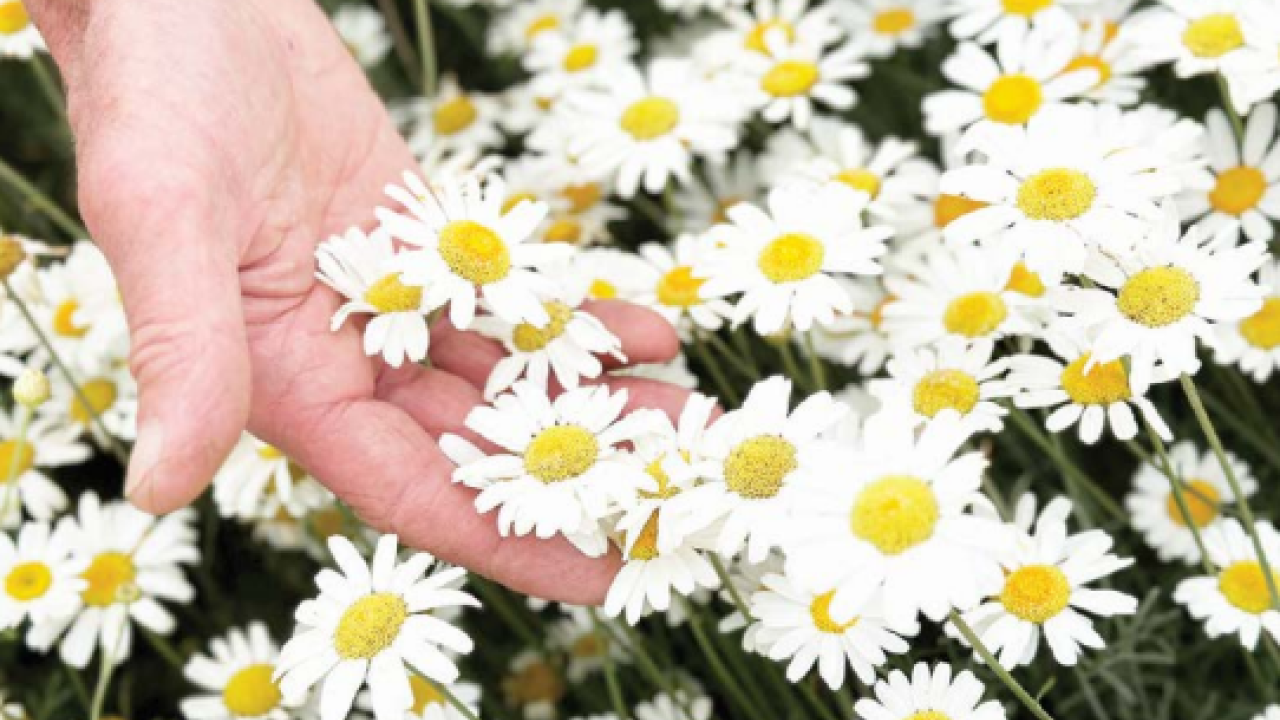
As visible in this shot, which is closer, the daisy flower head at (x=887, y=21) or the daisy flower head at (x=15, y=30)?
the daisy flower head at (x=15, y=30)

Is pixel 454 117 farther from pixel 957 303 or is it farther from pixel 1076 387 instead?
pixel 1076 387

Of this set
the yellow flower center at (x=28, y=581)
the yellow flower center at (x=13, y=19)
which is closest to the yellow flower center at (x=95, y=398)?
the yellow flower center at (x=28, y=581)

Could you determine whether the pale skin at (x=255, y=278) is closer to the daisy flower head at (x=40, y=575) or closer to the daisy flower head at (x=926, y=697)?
the daisy flower head at (x=926, y=697)

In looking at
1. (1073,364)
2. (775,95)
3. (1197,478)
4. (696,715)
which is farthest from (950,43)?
(696,715)

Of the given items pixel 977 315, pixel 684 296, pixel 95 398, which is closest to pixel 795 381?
pixel 684 296

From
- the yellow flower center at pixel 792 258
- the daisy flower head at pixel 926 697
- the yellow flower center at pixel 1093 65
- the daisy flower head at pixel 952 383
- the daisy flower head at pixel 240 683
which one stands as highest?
the yellow flower center at pixel 792 258

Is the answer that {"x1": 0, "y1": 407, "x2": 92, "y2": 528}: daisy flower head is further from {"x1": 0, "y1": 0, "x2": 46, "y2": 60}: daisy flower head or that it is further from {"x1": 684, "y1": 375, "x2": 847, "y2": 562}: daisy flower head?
{"x1": 684, "y1": 375, "x2": 847, "y2": 562}: daisy flower head

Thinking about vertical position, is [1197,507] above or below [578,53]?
below
